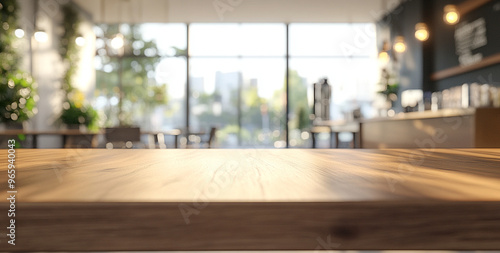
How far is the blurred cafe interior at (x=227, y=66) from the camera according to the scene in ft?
27.2

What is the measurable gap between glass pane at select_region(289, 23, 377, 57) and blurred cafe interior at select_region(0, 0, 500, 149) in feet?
0.08

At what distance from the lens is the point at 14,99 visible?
6.42 metres

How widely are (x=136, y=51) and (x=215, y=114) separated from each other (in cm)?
→ 251

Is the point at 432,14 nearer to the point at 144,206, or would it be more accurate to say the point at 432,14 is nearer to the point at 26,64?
the point at 26,64

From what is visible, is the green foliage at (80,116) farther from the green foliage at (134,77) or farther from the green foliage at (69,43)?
the green foliage at (134,77)

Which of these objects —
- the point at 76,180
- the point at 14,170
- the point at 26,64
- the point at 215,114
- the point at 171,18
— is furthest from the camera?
the point at 215,114

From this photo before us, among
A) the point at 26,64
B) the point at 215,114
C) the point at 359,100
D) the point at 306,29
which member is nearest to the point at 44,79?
→ the point at 26,64

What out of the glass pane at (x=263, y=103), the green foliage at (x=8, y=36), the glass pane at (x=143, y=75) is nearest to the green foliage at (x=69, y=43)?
the glass pane at (x=143, y=75)

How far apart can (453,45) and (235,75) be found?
18.5ft

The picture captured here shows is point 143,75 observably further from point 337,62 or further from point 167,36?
point 337,62

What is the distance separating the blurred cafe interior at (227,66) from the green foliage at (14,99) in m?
1.20

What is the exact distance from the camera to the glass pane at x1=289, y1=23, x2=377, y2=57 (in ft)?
37.0

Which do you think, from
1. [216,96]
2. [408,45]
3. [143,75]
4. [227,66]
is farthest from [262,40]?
[408,45]

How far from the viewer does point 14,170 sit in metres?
0.64
